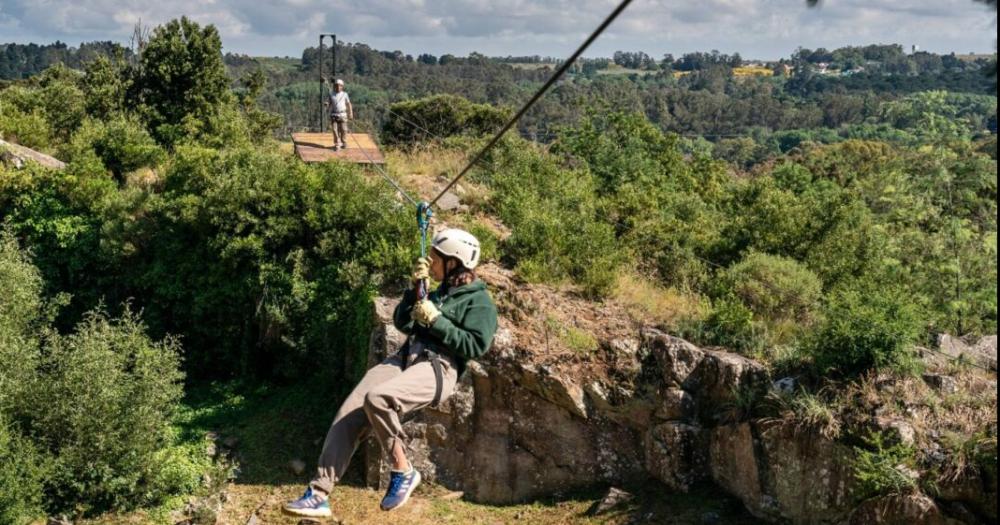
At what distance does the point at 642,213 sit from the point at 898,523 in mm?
9384

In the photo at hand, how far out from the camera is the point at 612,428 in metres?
13.8

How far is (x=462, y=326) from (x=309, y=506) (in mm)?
1596

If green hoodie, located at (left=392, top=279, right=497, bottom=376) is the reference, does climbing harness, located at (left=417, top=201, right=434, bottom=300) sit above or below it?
above

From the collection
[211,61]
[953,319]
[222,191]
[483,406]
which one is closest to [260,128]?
[211,61]

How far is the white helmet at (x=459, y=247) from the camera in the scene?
20.7ft

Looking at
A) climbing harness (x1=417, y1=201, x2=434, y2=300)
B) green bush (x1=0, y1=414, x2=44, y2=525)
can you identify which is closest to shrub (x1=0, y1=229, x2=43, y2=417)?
green bush (x1=0, y1=414, x2=44, y2=525)

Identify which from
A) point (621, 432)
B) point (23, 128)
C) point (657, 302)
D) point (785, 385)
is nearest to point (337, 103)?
point (657, 302)

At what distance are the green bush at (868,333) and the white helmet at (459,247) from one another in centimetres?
677

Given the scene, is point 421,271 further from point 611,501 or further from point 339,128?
point 339,128

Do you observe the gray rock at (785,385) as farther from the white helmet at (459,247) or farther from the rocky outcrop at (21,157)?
the rocky outcrop at (21,157)

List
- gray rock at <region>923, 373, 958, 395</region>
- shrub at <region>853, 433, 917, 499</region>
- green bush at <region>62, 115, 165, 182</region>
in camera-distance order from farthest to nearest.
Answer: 1. green bush at <region>62, 115, 165, 182</region>
2. gray rock at <region>923, 373, 958, 395</region>
3. shrub at <region>853, 433, 917, 499</region>

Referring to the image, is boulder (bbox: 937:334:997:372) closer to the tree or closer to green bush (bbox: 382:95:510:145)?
the tree

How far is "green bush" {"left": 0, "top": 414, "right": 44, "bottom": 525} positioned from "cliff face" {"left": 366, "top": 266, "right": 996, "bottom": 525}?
5.53 m

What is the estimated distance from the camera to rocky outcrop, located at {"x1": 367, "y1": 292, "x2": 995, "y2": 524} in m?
A: 11.7
